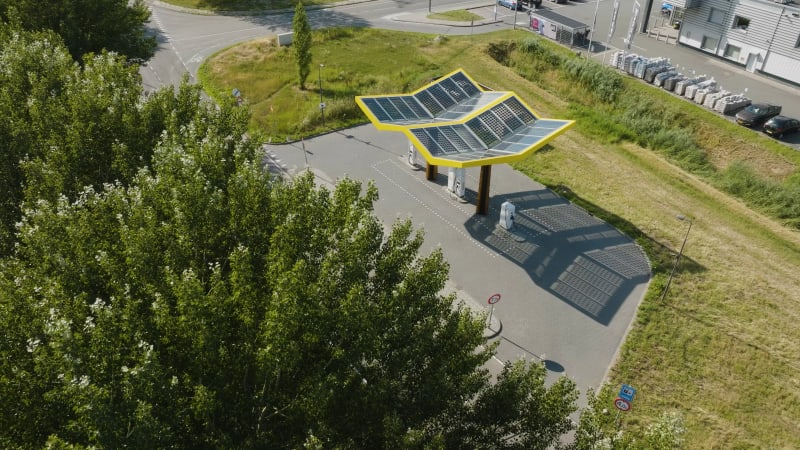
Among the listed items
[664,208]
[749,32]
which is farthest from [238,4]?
[664,208]

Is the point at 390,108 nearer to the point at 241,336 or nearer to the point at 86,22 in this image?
the point at 241,336

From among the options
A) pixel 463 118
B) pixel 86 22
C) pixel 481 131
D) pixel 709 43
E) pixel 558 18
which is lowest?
pixel 481 131

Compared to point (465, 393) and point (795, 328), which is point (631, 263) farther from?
point (465, 393)

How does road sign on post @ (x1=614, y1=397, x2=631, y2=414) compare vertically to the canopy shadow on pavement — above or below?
above

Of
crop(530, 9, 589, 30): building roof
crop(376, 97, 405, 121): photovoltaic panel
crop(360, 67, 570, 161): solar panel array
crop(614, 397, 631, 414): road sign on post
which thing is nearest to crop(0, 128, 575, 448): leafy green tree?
crop(614, 397, 631, 414): road sign on post

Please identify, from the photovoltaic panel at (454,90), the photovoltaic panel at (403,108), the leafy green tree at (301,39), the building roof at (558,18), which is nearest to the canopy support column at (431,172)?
the photovoltaic panel at (403,108)

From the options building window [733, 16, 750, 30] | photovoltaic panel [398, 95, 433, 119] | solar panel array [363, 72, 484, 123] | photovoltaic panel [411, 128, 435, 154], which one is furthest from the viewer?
building window [733, 16, 750, 30]

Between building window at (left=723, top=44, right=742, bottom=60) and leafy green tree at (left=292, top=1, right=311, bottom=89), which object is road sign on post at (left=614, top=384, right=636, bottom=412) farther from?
building window at (left=723, top=44, right=742, bottom=60)

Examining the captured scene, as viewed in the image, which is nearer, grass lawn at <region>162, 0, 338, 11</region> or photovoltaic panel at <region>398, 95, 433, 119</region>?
photovoltaic panel at <region>398, 95, 433, 119</region>
